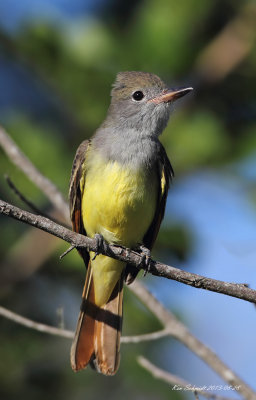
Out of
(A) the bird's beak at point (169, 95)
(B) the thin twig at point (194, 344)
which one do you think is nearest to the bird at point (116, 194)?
(A) the bird's beak at point (169, 95)

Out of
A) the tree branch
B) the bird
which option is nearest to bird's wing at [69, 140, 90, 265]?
the bird

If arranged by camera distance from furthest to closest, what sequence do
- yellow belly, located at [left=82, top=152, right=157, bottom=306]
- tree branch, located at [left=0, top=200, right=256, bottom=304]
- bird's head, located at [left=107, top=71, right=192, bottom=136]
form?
bird's head, located at [left=107, top=71, right=192, bottom=136], yellow belly, located at [left=82, top=152, right=157, bottom=306], tree branch, located at [left=0, top=200, right=256, bottom=304]

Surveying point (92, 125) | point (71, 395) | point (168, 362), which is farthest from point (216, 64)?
point (71, 395)

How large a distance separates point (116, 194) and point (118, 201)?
2.1 inches

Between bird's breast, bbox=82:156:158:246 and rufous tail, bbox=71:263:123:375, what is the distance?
54cm

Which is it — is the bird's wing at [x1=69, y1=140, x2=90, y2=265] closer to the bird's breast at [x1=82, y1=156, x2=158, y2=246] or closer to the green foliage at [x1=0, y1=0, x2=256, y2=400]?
the bird's breast at [x1=82, y1=156, x2=158, y2=246]

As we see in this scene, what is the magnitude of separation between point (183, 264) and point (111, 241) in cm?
90

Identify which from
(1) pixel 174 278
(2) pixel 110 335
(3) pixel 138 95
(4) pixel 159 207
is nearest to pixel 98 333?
(2) pixel 110 335

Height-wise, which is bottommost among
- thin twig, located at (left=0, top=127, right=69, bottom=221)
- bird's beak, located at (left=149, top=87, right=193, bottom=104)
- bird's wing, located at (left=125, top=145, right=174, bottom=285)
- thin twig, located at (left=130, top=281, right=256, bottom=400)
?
thin twig, located at (left=130, top=281, right=256, bottom=400)

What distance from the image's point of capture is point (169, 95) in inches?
213

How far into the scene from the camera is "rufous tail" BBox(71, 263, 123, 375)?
5004 mm

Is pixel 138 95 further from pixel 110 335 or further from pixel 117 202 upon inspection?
pixel 110 335

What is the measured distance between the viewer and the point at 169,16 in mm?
6039

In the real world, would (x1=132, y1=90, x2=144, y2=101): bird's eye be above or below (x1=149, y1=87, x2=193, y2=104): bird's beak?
above
